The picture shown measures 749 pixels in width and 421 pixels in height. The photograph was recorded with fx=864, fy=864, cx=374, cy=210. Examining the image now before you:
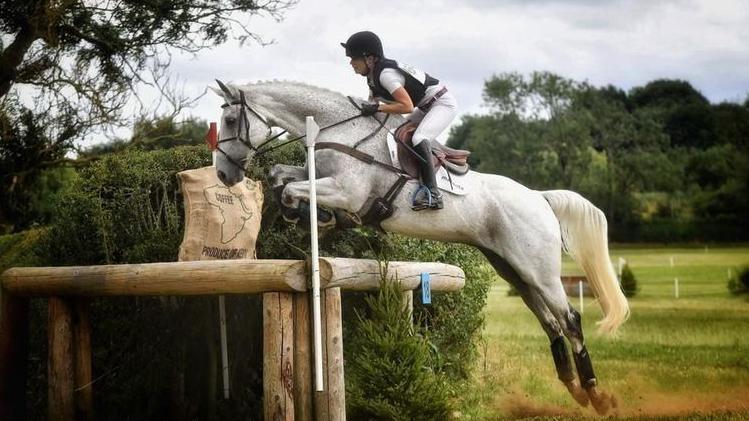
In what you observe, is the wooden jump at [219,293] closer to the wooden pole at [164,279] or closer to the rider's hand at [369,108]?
the wooden pole at [164,279]

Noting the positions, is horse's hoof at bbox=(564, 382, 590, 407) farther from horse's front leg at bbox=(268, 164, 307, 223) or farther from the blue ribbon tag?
horse's front leg at bbox=(268, 164, 307, 223)

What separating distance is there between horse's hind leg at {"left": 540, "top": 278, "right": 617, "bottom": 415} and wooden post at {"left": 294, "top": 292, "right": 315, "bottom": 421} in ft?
6.20

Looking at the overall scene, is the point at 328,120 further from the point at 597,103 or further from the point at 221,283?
the point at 597,103

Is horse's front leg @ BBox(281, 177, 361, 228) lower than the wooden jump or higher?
higher

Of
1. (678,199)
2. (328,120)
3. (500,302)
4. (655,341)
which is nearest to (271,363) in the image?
(328,120)

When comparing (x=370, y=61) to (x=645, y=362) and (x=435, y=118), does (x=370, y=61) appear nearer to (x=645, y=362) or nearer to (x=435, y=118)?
(x=435, y=118)

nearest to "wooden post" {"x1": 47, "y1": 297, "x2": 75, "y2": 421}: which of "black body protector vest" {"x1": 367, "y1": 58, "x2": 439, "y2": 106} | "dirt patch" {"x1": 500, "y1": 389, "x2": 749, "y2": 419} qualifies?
"black body protector vest" {"x1": 367, "y1": 58, "x2": 439, "y2": 106}

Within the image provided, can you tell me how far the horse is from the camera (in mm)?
5227

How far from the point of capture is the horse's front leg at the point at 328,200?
5020 millimetres

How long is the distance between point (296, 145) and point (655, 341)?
6.02 m

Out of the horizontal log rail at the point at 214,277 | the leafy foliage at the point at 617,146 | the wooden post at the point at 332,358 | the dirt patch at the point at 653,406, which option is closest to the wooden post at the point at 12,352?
the horizontal log rail at the point at 214,277

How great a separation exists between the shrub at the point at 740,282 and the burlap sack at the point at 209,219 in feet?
38.7

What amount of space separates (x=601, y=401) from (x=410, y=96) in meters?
2.50

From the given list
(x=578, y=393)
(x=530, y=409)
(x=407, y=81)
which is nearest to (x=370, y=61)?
(x=407, y=81)
